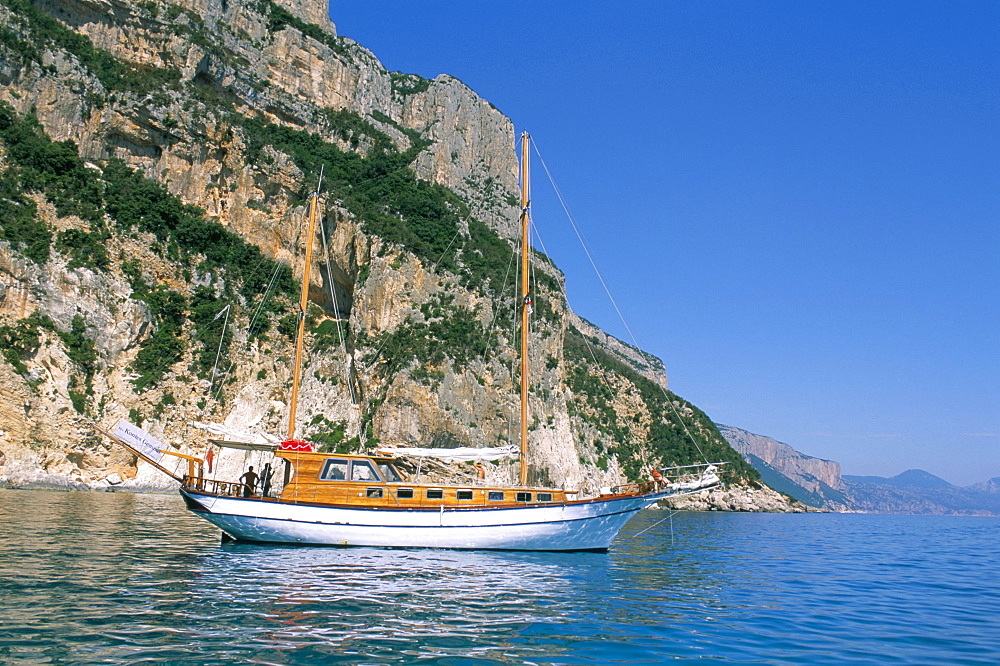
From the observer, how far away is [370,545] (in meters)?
20.3

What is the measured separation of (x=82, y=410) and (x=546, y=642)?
3948cm

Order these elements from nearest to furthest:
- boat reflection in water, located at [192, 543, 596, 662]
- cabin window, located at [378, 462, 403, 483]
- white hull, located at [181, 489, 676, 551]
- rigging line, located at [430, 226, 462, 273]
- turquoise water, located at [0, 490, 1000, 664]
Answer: turquoise water, located at [0, 490, 1000, 664], boat reflection in water, located at [192, 543, 596, 662], white hull, located at [181, 489, 676, 551], cabin window, located at [378, 462, 403, 483], rigging line, located at [430, 226, 462, 273]

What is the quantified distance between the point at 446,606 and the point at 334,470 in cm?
1064

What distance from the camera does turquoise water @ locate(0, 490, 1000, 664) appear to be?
8383 mm

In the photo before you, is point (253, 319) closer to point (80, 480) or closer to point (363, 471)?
point (80, 480)

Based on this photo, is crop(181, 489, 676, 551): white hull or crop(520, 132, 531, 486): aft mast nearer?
crop(181, 489, 676, 551): white hull

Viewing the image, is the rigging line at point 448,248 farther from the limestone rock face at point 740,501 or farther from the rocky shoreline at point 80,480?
the limestone rock face at point 740,501

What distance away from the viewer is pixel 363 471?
69.0ft

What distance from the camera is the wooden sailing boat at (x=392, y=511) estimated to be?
20.2 m

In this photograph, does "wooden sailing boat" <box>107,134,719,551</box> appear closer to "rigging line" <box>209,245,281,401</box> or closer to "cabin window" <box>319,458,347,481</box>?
"cabin window" <box>319,458,347,481</box>

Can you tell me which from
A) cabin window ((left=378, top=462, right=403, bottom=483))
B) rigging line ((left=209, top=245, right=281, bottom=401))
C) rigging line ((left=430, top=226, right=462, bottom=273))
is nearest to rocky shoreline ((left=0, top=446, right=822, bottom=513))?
rigging line ((left=209, top=245, right=281, bottom=401))

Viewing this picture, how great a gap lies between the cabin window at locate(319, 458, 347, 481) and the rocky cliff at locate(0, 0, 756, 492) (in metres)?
18.6

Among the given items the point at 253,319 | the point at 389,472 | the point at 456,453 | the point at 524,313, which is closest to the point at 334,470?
the point at 389,472

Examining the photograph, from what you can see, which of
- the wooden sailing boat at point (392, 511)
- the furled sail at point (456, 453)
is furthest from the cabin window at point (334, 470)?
the furled sail at point (456, 453)
